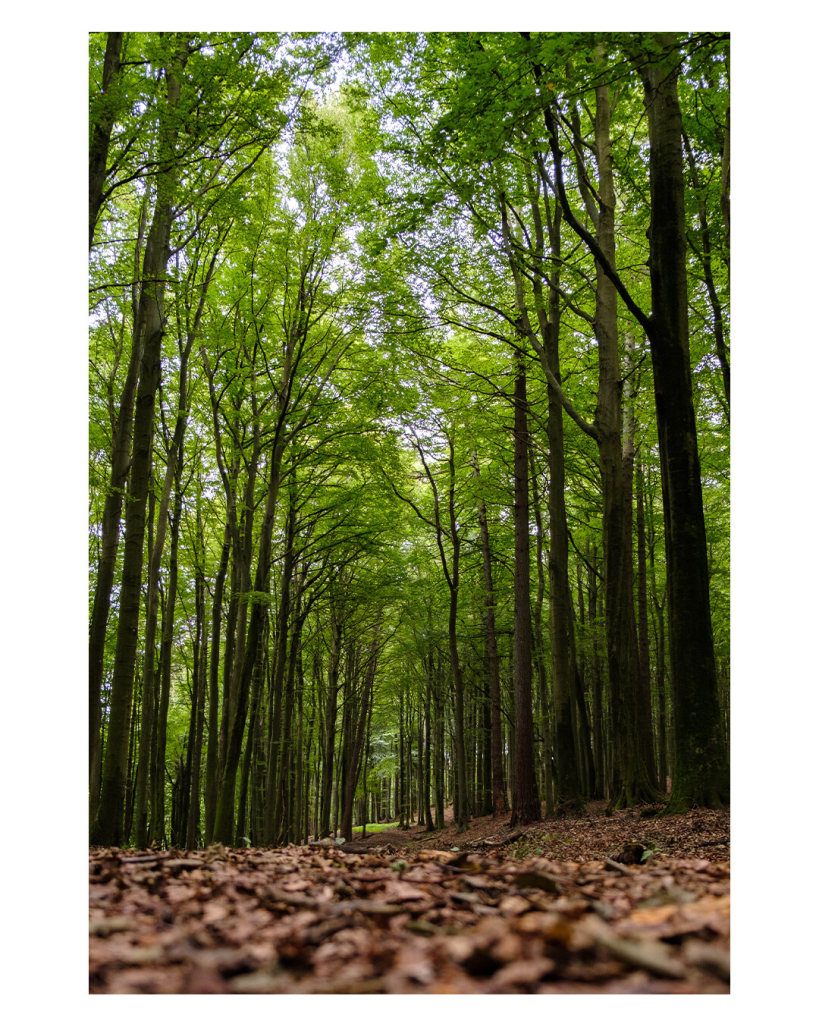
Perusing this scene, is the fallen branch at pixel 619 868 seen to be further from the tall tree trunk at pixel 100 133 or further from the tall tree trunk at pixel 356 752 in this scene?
the tall tree trunk at pixel 356 752

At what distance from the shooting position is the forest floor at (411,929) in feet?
4.90

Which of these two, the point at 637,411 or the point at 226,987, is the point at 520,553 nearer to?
the point at 637,411

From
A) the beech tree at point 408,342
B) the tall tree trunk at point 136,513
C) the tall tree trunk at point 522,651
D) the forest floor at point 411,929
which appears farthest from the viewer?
the tall tree trunk at point 522,651

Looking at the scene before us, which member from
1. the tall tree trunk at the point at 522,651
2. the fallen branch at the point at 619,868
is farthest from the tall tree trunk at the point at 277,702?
the fallen branch at the point at 619,868

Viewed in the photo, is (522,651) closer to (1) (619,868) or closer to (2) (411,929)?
(1) (619,868)

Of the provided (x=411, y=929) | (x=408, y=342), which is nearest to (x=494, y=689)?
(x=408, y=342)

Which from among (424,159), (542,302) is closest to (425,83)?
(424,159)

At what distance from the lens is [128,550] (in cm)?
591

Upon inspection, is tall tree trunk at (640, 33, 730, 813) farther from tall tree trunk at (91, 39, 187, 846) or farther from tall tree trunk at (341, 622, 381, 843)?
tall tree trunk at (341, 622, 381, 843)

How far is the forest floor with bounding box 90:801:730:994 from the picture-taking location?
58.8 inches

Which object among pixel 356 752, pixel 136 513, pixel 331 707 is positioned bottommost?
pixel 356 752

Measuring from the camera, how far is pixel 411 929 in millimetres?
1770

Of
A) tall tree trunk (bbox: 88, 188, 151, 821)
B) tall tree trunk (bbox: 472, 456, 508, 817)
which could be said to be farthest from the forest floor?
tall tree trunk (bbox: 472, 456, 508, 817)
